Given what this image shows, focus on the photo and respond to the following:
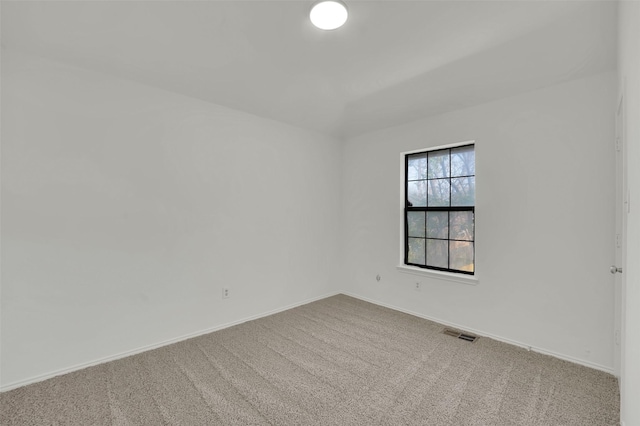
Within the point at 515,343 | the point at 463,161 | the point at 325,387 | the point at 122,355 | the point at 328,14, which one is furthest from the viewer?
the point at 463,161

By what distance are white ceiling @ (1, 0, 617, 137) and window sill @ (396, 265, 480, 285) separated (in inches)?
75.2

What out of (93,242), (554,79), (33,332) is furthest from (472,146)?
(33,332)

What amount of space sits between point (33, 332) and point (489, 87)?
4381 millimetres

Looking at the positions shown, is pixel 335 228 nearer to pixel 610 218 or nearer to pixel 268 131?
Result: pixel 268 131

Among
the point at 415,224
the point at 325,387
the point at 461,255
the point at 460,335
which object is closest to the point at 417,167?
the point at 415,224

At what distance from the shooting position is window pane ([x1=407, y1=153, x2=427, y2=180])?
3818 millimetres

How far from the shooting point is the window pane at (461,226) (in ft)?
11.1

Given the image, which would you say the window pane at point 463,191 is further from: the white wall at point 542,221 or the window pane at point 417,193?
the window pane at point 417,193

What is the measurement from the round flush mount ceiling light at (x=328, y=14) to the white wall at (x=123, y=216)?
5.75ft

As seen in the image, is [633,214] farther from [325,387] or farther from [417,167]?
[417,167]

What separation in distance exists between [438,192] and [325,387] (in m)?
2.60

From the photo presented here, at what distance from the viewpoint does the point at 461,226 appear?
3.45 m

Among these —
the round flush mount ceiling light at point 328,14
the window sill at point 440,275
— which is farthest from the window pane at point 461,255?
the round flush mount ceiling light at point 328,14

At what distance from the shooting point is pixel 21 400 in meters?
2.02
